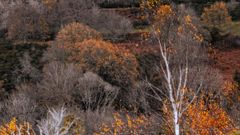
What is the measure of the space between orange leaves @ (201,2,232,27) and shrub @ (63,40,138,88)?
26058mm

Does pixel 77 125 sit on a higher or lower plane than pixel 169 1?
lower

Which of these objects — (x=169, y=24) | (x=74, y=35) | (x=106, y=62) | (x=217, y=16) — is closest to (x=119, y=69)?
(x=106, y=62)

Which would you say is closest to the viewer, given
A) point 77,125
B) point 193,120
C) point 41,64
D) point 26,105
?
point 193,120

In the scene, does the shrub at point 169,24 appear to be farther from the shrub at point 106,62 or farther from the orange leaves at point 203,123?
the shrub at point 106,62

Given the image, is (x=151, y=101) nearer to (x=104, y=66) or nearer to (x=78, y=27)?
(x=104, y=66)

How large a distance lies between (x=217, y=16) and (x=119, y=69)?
1142 inches

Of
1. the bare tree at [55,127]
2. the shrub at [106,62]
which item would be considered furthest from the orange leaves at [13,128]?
the shrub at [106,62]

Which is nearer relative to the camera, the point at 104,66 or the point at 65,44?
the point at 104,66

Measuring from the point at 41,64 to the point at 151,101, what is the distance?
22885 millimetres

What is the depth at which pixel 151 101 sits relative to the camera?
3819cm

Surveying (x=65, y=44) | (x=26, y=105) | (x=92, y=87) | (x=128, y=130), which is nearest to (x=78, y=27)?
(x=65, y=44)

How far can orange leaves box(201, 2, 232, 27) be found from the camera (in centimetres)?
7144

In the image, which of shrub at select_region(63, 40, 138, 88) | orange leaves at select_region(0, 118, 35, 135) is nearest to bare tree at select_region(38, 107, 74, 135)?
orange leaves at select_region(0, 118, 35, 135)

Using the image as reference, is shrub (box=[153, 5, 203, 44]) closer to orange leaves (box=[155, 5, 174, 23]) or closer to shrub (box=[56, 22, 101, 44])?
orange leaves (box=[155, 5, 174, 23])
